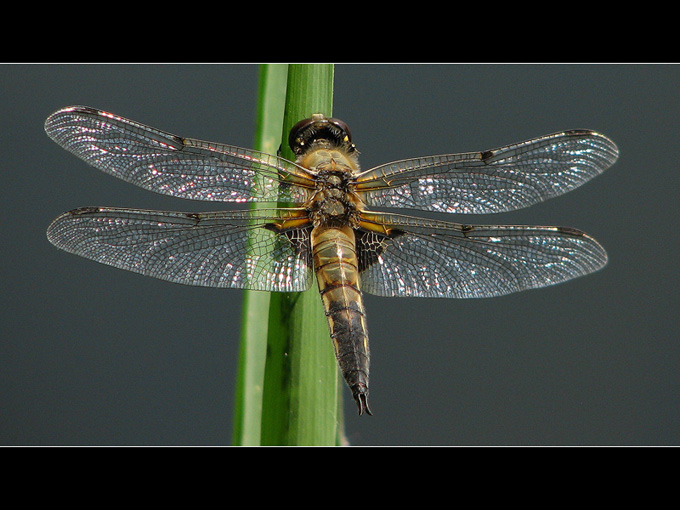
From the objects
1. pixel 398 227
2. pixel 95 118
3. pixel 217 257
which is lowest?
pixel 217 257

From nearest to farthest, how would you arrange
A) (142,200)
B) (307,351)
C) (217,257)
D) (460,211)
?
(307,351), (217,257), (460,211), (142,200)

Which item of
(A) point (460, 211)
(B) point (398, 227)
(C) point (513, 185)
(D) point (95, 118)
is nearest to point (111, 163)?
(D) point (95, 118)

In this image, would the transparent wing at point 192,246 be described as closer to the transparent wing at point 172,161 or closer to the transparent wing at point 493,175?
the transparent wing at point 172,161

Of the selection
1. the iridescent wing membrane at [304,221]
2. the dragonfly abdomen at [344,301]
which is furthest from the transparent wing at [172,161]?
the dragonfly abdomen at [344,301]

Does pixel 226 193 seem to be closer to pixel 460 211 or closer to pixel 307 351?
pixel 307 351

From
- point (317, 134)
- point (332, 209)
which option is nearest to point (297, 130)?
point (317, 134)

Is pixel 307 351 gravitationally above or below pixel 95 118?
below
